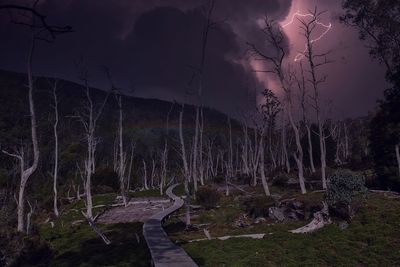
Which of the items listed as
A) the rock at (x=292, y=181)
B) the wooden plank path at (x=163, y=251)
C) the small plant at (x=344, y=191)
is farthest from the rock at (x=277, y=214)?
the rock at (x=292, y=181)

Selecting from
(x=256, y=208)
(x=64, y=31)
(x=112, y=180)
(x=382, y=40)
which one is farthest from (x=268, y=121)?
(x=64, y=31)

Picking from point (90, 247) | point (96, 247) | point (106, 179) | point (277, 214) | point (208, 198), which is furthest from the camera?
point (106, 179)

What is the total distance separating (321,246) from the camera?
779 inches

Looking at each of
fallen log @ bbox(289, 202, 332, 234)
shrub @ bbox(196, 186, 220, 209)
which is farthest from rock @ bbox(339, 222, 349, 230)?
shrub @ bbox(196, 186, 220, 209)

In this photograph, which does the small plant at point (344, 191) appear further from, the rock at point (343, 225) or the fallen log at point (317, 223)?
the rock at point (343, 225)

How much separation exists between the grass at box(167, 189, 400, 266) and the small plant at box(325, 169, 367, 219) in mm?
775

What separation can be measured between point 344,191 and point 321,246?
6.08 metres

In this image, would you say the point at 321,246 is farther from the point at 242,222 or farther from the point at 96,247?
the point at 96,247

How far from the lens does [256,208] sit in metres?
31.5

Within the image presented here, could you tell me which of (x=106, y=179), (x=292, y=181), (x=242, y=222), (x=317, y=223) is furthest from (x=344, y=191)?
(x=106, y=179)

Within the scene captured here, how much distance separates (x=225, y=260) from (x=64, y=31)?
1358 centimetres

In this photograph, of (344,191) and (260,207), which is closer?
(344,191)

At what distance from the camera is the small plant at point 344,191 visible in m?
24.3

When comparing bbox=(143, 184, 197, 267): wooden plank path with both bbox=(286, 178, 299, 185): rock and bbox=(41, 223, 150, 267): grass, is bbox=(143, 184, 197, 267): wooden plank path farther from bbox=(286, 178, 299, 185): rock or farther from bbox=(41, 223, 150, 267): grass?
bbox=(286, 178, 299, 185): rock
